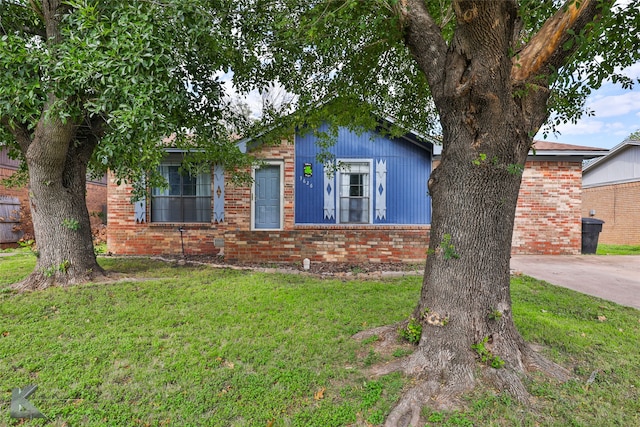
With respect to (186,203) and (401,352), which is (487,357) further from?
(186,203)

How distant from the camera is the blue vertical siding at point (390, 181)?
849 centimetres

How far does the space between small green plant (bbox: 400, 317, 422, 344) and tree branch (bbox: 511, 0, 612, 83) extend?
2.25m

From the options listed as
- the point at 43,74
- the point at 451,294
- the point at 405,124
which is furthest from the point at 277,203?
the point at 451,294

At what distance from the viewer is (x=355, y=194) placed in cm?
858

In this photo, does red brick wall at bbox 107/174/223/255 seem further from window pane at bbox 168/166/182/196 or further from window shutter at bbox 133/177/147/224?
window pane at bbox 168/166/182/196

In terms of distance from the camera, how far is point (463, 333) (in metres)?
2.68

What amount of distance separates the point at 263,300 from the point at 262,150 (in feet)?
15.1

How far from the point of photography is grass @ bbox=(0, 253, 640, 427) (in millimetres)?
2289

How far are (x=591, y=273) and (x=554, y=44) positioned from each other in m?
6.33

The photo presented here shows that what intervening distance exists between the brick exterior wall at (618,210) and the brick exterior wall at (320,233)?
22.8 feet

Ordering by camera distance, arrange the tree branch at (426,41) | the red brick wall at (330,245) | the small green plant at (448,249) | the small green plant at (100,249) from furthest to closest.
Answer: the small green plant at (100,249) < the red brick wall at (330,245) < the tree branch at (426,41) < the small green plant at (448,249)

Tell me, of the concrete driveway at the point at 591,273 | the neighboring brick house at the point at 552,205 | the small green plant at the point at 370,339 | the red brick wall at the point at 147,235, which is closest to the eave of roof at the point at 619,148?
the neighboring brick house at the point at 552,205

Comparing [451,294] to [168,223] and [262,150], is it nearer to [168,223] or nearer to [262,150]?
[262,150]

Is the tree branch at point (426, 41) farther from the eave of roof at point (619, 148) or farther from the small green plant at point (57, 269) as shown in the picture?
the eave of roof at point (619, 148)
